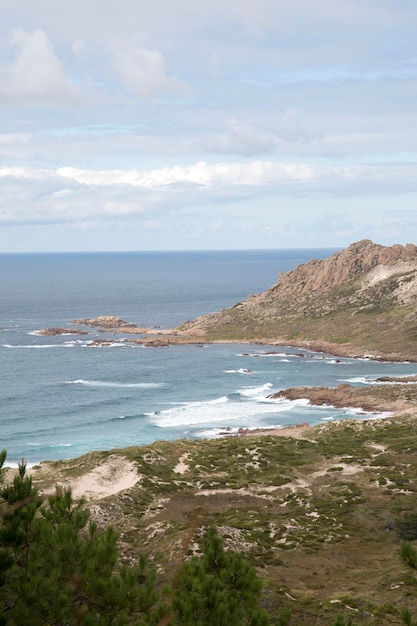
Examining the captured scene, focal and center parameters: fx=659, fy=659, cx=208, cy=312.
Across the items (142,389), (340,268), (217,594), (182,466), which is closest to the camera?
(217,594)

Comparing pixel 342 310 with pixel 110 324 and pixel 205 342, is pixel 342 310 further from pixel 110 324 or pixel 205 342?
pixel 110 324

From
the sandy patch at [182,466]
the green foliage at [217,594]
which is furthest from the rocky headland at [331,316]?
the green foliage at [217,594]

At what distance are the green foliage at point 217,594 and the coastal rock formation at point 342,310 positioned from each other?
118771 mm

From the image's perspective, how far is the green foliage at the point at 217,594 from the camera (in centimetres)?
1706

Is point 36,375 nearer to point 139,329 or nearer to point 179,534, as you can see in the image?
point 139,329

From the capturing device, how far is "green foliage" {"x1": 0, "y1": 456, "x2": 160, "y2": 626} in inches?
561

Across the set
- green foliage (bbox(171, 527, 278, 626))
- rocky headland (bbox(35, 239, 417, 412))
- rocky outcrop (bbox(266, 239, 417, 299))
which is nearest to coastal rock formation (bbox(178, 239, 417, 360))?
rocky outcrop (bbox(266, 239, 417, 299))

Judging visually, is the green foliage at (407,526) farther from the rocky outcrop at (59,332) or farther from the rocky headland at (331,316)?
the rocky outcrop at (59,332)

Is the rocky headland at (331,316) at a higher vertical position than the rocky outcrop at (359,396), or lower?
higher

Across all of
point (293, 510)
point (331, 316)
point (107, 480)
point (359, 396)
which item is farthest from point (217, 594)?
point (331, 316)

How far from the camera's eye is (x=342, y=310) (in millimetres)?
167500

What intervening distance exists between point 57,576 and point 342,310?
158m

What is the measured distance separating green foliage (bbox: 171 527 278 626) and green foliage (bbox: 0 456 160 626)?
1078mm

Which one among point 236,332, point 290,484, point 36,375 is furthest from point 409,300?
point 290,484
